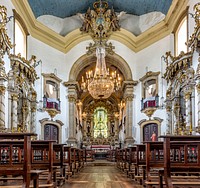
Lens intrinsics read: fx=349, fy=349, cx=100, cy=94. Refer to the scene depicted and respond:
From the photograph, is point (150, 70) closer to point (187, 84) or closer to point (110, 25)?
point (110, 25)

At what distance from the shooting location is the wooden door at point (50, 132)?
745 inches

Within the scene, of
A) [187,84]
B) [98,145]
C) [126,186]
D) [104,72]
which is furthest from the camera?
[98,145]

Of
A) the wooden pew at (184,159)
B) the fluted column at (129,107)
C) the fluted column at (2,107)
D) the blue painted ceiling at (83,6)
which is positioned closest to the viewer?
the wooden pew at (184,159)

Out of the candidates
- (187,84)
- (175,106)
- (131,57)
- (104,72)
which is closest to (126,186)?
(187,84)

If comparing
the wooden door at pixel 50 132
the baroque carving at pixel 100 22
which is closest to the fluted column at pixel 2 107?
the wooden door at pixel 50 132

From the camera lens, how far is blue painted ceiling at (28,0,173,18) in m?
17.8

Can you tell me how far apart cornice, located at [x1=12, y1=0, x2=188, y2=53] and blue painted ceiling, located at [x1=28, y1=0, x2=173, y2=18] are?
0.76m

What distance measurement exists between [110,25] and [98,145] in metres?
→ 10.5

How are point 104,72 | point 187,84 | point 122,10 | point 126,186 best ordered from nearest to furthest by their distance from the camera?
point 126,186, point 187,84, point 104,72, point 122,10

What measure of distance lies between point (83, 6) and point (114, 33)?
2.42 meters

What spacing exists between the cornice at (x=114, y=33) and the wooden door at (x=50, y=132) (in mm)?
4596

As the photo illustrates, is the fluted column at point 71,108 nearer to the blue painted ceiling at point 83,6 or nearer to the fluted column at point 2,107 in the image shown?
the blue painted ceiling at point 83,6

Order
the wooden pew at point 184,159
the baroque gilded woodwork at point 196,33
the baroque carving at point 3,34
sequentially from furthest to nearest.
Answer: the baroque carving at point 3,34 < the baroque gilded woodwork at point 196,33 < the wooden pew at point 184,159

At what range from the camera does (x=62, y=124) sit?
1966 cm
